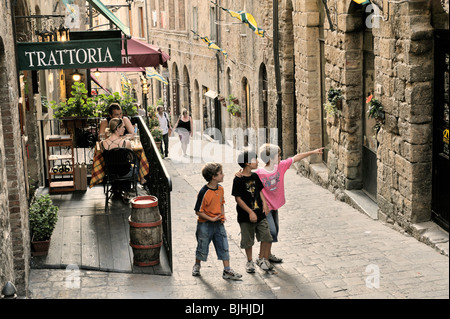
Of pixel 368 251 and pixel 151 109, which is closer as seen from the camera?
pixel 368 251

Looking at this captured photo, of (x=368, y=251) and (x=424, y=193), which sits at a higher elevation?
(x=424, y=193)

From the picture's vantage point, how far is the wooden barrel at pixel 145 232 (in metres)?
7.22

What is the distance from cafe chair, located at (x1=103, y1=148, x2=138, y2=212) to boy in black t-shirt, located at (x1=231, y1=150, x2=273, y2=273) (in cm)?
263

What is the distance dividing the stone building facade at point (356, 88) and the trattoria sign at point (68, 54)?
11.0 ft

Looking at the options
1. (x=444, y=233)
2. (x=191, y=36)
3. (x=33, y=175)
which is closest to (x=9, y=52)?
(x=33, y=175)

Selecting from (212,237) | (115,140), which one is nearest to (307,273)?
(212,237)

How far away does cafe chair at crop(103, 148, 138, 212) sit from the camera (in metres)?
9.34

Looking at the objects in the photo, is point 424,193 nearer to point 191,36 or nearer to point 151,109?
point 151,109

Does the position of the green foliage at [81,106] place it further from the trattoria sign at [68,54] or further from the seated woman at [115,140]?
the trattoria sign at [68,54]

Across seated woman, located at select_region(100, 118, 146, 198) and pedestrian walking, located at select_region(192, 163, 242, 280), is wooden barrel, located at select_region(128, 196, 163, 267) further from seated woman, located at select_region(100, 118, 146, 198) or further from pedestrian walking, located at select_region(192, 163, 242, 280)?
seated woman, located at select_region(100, 118, 146, 198)

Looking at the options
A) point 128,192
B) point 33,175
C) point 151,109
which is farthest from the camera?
point 151,109

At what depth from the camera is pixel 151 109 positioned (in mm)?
19031

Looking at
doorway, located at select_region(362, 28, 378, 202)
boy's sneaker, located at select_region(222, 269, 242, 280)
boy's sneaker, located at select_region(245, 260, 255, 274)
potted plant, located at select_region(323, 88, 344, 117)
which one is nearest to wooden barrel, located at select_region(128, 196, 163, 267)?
boy's sneaker, located at select_region(222, 269, 242, 280)

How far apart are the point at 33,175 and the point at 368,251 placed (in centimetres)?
570
